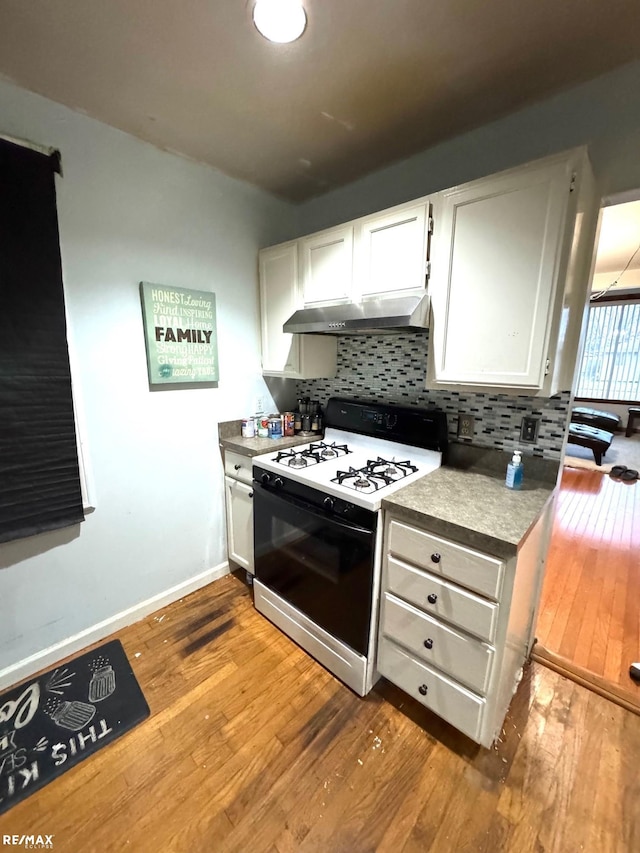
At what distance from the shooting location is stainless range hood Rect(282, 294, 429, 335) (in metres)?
1.44

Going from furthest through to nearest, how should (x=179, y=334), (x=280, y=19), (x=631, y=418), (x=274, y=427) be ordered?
(x=631, y=418) < (x=274, y=427) < (x=179, y=334) < (x=280, y=19)

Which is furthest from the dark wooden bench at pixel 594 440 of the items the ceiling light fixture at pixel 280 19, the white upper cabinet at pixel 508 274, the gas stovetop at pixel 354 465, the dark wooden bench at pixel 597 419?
the ceiling light fixture at pixel 280 19

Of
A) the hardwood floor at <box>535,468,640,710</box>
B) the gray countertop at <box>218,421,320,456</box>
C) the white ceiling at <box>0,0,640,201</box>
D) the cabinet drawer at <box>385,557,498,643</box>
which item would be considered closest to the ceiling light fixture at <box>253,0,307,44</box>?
the white ceiling at <box>0,0,640,201</box>

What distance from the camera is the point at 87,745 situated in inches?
52.6

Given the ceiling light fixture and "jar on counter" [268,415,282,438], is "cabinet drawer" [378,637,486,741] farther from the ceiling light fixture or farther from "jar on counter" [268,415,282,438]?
the ceiling light fixture

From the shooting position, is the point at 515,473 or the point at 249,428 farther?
the point at 249,428

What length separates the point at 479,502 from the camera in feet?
4.45

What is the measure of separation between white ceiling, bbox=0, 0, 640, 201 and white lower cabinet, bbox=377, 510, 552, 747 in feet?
5.37

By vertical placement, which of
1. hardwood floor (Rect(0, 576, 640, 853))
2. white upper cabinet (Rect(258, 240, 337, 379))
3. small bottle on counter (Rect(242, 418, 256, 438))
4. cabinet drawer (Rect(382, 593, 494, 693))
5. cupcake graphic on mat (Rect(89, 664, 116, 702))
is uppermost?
white upper cabinet (Rect(258, 240, 337, 379))

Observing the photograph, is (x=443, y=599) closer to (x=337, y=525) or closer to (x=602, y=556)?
(x=337, y=525)

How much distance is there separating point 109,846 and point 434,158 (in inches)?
117

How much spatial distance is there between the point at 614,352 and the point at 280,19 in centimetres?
729

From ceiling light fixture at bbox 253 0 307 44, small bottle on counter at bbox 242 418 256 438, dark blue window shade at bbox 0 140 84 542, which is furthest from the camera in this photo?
small bottle on counter at bbox 242 418 256 438

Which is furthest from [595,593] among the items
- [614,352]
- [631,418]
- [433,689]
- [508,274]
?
[614,352]
